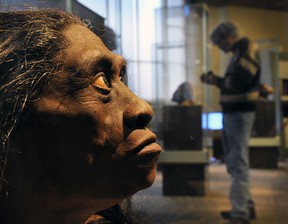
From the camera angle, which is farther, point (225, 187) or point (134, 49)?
point (225, 187)

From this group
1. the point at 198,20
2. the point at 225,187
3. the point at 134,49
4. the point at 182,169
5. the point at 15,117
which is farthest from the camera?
the point at 198,20

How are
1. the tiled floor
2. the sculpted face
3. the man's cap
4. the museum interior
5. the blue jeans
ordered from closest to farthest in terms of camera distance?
1. the sculpted face
2. the museum interior
3. the tiled floor
4. the blue jeans
5. the man's cap

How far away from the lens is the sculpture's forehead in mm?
690

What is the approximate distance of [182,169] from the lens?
92.5 inches

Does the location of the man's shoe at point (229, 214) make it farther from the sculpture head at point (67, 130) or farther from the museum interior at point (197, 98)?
the sculpture head at point (67, 130)

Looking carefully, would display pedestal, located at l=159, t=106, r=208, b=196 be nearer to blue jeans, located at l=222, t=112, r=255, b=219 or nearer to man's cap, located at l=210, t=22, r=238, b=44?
blue jeans, located at l=222, t=112, r=255, b=219

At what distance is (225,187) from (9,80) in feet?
7.24

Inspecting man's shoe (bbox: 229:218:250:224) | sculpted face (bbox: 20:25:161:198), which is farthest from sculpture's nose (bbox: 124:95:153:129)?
man's shoe (bbox: 229:218:250:224)

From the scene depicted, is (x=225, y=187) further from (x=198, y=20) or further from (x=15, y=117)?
(x=15, y=117)

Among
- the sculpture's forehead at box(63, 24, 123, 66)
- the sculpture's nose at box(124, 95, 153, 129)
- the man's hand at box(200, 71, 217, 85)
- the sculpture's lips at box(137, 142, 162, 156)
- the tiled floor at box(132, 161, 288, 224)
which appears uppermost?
the man's hand at box(200, 71, 217, 85)

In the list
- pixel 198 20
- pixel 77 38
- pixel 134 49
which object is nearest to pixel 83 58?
pixel 77 38

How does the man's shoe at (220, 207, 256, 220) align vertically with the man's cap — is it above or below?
below

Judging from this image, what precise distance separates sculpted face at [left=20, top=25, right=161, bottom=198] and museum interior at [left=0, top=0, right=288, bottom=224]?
0.72 ft

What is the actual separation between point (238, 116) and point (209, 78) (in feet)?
1.64
